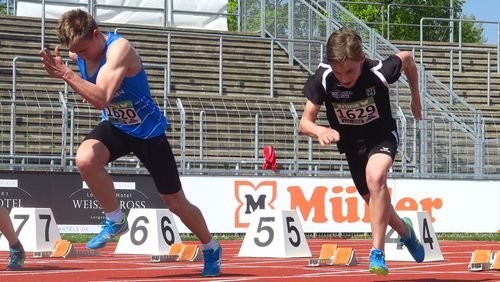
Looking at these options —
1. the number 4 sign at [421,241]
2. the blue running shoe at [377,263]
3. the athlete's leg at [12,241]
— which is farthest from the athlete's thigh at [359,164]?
the number 4 sign at [421,241]

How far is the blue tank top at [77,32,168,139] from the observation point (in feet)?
30.2

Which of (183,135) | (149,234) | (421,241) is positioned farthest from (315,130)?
(183,135)

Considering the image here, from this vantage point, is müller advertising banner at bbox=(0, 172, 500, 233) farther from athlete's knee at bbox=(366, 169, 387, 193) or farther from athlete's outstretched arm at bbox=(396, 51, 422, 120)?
athlete's knee at bbox=(366, 169, 387, 193)

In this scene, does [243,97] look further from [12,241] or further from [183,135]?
[12,241]

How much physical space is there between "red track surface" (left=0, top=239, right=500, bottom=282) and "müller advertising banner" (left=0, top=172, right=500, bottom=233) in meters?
4.76

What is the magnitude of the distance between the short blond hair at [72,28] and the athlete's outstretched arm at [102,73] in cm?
13

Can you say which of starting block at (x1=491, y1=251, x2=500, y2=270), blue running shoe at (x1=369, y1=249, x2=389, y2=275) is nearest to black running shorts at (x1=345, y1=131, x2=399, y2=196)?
blue running shoe at (x1=369, y1=249, x2=389, y2=275)

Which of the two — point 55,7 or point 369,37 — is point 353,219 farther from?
point 55,7

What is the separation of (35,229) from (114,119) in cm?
618

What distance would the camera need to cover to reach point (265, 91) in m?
27.8

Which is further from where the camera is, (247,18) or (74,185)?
(247,18)

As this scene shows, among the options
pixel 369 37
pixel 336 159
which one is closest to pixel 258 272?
pixel 336 159

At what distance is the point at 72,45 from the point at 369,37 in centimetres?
2101

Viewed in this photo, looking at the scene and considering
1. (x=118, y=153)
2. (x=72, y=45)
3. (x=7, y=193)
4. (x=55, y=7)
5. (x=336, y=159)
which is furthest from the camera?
(x=55, y=7)
